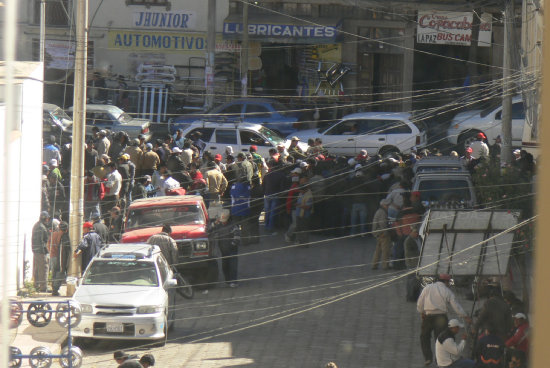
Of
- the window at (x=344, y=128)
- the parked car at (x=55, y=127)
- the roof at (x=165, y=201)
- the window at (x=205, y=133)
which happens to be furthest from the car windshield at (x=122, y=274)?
the window at (x=344, y=128)

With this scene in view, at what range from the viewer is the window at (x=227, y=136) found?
26.5 meters

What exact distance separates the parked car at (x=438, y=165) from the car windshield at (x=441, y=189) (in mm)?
928

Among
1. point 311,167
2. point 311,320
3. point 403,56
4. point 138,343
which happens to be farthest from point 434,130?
point 138,343

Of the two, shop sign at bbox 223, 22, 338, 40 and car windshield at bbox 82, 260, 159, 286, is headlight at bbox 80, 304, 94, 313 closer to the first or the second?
car windshield at bbox 82, 260, 159, 286

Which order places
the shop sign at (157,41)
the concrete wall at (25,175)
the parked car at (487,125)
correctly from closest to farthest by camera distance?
the concrete wall at (25,175), the parked car at (487,125), the shop sign at (157,41)

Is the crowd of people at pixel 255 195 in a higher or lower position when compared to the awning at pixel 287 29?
lower

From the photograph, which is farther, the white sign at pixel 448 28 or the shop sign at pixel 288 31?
the shop sign at pixel 288 31

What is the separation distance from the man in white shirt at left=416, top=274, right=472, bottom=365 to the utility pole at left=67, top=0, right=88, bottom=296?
269 inches

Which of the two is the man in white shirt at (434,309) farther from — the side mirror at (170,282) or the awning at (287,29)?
the awning at (287,29)

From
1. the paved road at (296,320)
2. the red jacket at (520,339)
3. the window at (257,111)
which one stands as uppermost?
the window at (257,111)

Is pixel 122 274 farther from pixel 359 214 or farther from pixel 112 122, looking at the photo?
pixel 112 122

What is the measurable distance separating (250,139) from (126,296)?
1213 cm

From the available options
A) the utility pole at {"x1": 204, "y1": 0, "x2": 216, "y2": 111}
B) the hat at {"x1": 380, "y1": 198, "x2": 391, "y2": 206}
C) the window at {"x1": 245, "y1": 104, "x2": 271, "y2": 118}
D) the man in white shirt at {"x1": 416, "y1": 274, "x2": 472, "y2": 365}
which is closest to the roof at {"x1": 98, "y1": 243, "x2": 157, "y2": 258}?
the man in white shirt at {"x1": 416, "y1": 274, "x2": 472, "y2": 365}

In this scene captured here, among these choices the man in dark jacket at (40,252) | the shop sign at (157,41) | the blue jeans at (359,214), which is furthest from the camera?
the shop sign at (157,41)
